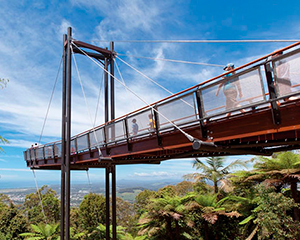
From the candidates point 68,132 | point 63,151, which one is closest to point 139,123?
point 68,132

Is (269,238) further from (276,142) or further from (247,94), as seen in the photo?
(247,94)

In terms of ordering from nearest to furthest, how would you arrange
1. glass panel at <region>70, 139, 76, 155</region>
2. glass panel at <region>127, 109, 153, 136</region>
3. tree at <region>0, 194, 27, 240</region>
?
glass panel at <region>127, 109, 153, 136</region>, glass panel at <region>70, 139, 76, 155</region>, tree at <region>0, 194, 27, 240</region>

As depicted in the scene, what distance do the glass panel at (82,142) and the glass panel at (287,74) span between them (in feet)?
25.8

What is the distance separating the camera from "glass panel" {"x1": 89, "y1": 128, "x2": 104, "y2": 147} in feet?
29.0

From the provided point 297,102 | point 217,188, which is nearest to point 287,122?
point 297,102

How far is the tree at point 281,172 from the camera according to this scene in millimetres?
9602

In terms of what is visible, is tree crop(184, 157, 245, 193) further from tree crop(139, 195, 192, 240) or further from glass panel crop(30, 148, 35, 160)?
glass panel crop(30, 148, 35, 160)

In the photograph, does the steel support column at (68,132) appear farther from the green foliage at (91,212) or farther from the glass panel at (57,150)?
the green foliage at (91,212)

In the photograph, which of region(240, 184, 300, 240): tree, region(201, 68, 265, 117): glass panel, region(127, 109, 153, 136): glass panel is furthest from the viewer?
region(240, 184, 300, 240): tree

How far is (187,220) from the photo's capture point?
12.9 metres

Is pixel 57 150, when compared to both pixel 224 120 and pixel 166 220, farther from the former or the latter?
pixel 224 120

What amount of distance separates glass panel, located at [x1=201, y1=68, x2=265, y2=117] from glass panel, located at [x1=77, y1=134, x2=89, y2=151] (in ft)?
21.1

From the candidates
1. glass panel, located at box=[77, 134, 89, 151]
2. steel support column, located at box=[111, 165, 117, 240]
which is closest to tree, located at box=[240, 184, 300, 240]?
steel support column, located at box=[111, 165, 117, 240]

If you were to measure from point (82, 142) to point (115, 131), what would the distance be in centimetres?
302
